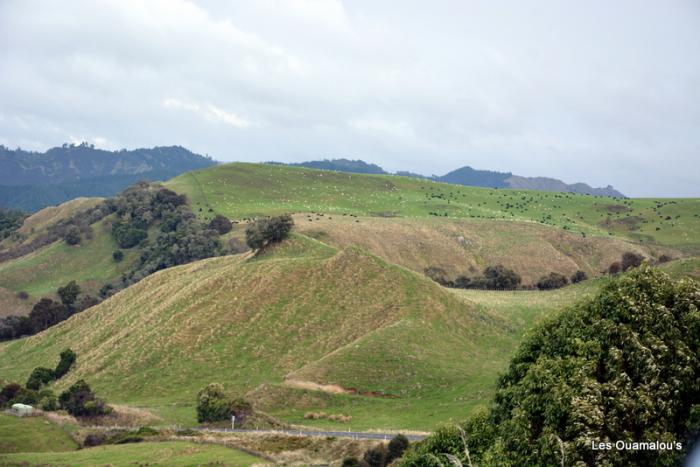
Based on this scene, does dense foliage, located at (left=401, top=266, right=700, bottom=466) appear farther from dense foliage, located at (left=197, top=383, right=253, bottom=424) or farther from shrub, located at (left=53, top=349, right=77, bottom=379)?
shrub, located at (left=53, top=349, right=77, bottom=379)

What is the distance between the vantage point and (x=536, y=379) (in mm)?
27344

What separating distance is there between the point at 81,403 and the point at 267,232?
144 feet

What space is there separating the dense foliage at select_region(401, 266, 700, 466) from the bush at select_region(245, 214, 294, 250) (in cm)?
7074

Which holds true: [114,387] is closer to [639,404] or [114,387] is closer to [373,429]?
[373,429]

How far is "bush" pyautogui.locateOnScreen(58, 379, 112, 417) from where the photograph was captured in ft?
192

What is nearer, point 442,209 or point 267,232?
point 267,232

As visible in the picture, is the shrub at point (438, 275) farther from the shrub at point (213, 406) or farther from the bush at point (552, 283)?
the shrub at point (213, 406)

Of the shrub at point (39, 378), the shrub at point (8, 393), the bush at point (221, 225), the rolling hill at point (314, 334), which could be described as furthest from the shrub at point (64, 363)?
the bush at point (221, 225)

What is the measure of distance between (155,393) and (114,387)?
5928mm

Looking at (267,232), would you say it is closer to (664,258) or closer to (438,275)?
(438,275)

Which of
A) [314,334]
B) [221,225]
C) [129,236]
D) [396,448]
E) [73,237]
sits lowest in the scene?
[396,448]

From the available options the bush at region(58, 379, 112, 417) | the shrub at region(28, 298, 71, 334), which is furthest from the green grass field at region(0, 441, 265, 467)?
the shrub at region(28, 298, 71, 334)

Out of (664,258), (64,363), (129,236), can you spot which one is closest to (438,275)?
(664,258)

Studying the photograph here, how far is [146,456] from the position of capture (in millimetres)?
42594
